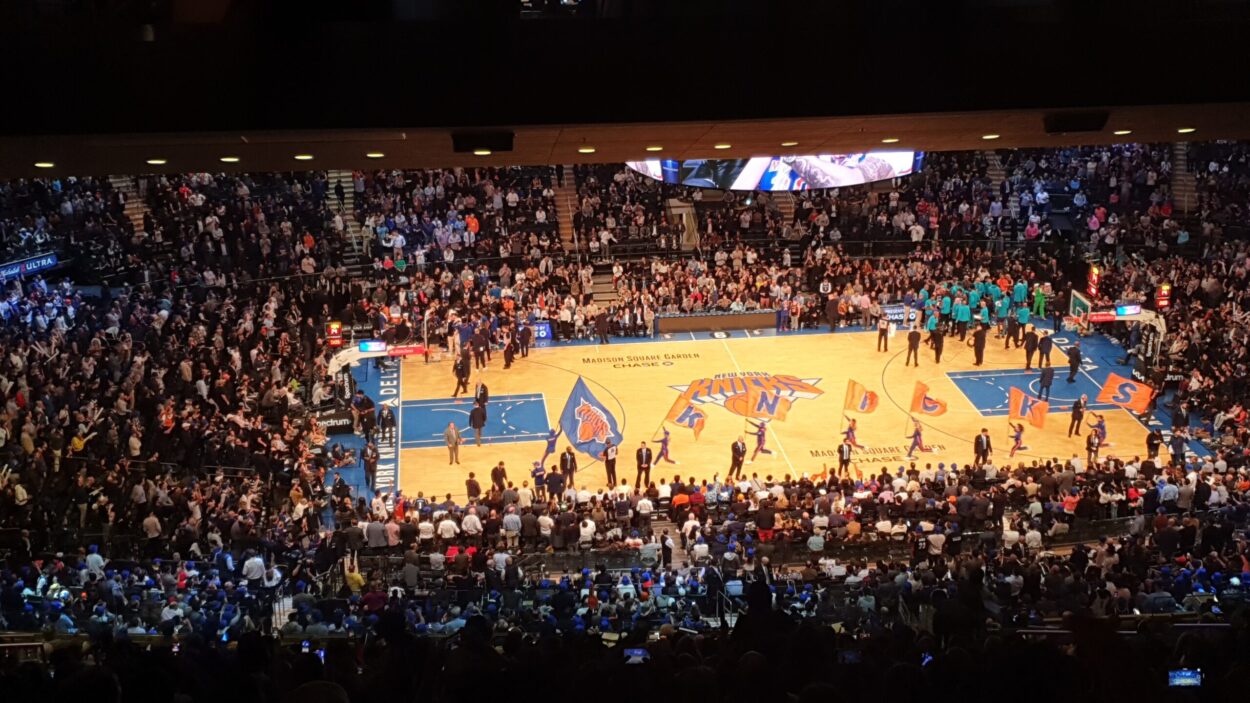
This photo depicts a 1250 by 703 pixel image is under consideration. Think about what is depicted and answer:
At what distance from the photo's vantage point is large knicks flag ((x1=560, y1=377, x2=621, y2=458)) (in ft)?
71.4

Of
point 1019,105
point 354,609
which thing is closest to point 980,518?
point 354,609

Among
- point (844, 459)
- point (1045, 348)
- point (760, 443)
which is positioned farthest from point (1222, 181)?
point (760, 443)

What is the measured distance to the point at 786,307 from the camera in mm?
31094

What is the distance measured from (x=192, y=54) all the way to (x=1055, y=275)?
27.8 m

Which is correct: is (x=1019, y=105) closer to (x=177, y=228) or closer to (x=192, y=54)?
(x=192, y=54)

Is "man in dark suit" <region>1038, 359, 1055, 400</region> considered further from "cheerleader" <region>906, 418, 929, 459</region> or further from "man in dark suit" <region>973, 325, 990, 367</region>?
"cheerleader" <region>906, 418, 929, 459</region>

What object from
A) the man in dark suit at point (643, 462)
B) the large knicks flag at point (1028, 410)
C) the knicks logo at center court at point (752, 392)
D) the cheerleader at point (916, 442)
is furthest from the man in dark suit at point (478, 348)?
the large knicks flag at point (1028, 410)

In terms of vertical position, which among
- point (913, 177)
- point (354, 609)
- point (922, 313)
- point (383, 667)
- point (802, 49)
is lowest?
point (354, 609)

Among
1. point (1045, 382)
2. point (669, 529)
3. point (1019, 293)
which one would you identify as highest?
point (1019, 293)

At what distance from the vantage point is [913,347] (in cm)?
2783

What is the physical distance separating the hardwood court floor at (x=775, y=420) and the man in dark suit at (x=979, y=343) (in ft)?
0.92

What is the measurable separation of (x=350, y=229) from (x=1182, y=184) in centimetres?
2483

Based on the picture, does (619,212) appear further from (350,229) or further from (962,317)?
(962,317)

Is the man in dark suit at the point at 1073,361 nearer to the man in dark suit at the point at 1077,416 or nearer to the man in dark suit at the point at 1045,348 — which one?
the man in dark suit at the point at 1045,348
